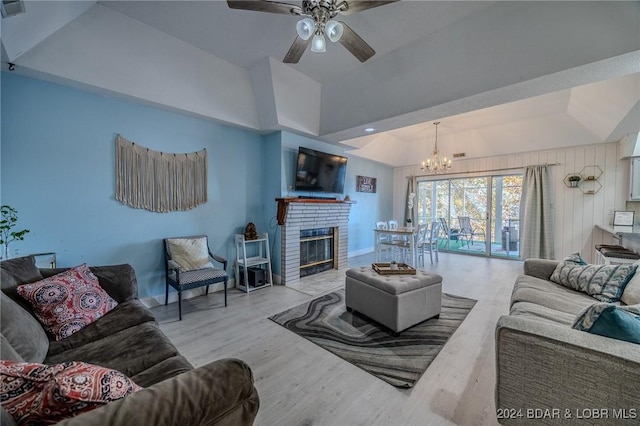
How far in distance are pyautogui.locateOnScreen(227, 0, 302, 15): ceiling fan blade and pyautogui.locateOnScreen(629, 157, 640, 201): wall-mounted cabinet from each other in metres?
5.89

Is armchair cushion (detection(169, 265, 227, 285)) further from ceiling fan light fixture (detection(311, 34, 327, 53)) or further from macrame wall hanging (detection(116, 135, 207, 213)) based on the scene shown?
ceiling fan light fixture (detection(311, 34, 327, 53))

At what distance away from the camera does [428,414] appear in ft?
5.02

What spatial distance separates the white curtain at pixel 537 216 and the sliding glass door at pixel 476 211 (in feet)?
1.24

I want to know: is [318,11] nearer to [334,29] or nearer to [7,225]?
[334,29]

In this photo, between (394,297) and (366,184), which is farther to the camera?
(366,184)

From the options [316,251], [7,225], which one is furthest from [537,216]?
[7,225]

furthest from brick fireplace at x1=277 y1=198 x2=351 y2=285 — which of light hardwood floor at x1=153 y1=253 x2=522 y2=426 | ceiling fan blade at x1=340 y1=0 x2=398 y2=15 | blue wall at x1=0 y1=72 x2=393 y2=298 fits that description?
ceiling fan blade at x1=340 y1=0 x2=398 y2=15

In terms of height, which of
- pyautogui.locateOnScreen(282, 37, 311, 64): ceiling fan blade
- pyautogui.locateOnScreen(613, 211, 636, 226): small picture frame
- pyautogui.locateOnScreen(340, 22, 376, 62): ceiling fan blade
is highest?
pyautogui.locateOnScreen(282, 37, 311, 64): ceiling fan blade

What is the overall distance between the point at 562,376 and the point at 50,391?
199 cm

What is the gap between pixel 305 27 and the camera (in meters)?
1.96

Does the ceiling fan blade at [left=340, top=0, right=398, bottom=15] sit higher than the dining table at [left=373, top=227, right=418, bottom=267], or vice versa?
the ceiling fan blade at [left=340, top=0, right=398, bottom=15]

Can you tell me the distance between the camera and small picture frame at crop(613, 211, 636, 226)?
4.28 metres

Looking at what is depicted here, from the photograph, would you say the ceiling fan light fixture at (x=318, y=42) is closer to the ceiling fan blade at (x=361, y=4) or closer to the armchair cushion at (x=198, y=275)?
the ceiling fan blade at (x=361, y=4)

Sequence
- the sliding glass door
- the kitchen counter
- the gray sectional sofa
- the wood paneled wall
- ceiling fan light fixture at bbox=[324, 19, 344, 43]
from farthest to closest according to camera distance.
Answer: the sliding glass door < the wood paneled wall < the kitchen counter < ceiling fan light fixture at bbox=[324, 19, 344, 43] < the gray sectional sofa
